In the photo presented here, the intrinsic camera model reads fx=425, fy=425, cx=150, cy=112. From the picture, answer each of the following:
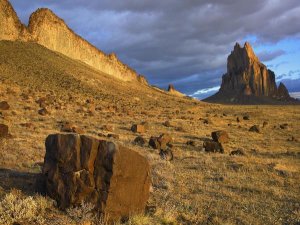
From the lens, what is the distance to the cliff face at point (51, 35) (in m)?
76.2

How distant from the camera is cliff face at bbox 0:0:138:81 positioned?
7625 centimetres

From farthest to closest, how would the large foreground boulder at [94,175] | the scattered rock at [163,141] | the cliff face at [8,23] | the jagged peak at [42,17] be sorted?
the jagged peak at [42,17], the cliff face at [8,23], the scattered rock at [163,141], the large foreground boulder at [94,175]

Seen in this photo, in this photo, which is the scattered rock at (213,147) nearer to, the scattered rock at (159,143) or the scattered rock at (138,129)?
the scattered rock at (159,143)

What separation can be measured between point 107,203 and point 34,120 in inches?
796

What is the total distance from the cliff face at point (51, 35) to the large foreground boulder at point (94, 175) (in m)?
68.8

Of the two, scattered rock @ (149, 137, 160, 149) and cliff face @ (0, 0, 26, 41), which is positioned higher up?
cliff face @ (0, 0, 26, 41)

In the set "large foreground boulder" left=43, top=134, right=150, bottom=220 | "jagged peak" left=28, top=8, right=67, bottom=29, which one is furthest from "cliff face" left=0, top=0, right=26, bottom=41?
"large foreground boulder" left=43, top=134, right=150, bottom=220

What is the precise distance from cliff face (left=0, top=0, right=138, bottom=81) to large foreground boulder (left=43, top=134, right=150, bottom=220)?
226 ft

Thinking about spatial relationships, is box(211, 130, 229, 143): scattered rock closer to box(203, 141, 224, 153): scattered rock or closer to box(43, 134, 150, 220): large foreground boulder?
box(203, 141, 224, 153): scattered rock

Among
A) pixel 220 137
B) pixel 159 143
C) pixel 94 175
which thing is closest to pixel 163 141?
pixel 159 143

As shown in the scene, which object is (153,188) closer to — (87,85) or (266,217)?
(266,217)

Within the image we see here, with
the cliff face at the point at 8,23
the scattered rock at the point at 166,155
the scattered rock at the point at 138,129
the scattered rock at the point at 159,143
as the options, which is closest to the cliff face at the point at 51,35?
the cliff face at the point at 8,23

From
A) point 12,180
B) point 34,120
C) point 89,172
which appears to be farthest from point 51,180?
Answer: point 34,120

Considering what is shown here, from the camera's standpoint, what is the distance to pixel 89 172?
31.7 ft
